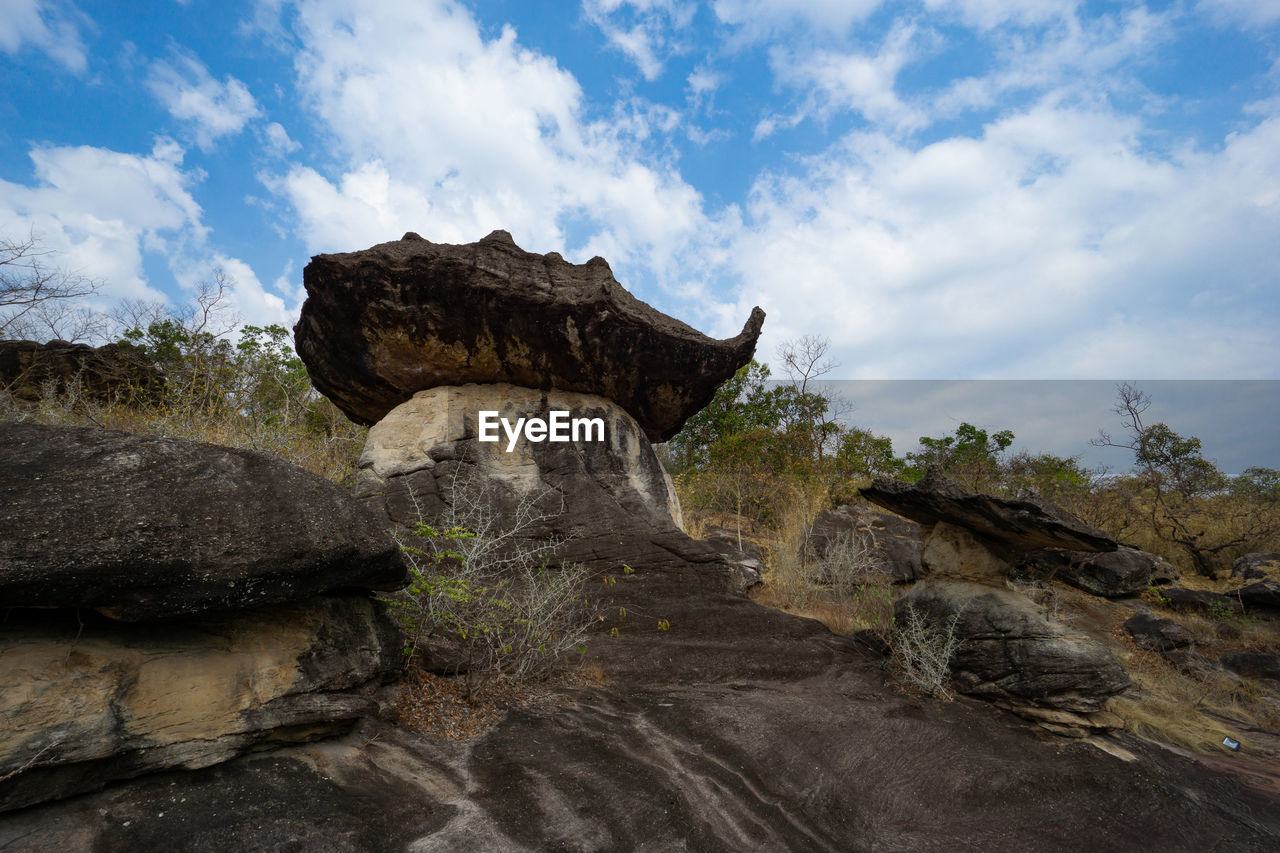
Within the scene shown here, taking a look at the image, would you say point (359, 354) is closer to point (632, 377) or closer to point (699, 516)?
point (632, 377)

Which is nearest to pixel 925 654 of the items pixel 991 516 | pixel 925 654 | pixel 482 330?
pixel 925 654

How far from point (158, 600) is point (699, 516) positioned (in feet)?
38.4

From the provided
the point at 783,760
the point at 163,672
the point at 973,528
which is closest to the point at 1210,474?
the point at 973,528

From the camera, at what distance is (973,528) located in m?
5.05

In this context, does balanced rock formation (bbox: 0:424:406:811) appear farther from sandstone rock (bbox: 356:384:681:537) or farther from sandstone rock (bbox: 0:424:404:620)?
sandstone rock (bbox: 356:384:681:537)

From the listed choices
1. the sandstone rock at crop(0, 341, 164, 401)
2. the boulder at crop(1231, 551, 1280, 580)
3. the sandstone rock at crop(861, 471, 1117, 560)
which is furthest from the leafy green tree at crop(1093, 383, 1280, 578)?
the sandstone rock at crop(0, 341, 164, 401)

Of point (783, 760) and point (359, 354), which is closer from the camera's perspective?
point (783, 760)

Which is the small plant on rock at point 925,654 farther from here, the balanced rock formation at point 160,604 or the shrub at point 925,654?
the balanced rock formation at point 160,604

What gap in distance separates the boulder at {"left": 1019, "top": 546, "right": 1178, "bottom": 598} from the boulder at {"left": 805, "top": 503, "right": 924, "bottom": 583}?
1980 millimetres

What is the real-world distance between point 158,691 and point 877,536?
11.9m

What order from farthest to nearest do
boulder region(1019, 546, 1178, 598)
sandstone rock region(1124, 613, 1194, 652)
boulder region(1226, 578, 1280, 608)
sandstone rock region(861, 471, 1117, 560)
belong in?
boulder region(1019, 546, 1178, 598) → boulder region(1226, 578, 1280, 608) → sandstone rock region(1124, 613, 1194, 652) → sandstone rock region(861, 471, 1117, 560)

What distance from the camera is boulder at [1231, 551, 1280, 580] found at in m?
9.35

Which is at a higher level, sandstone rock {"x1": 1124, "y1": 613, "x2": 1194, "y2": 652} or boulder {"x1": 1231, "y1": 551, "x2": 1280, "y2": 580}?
boulder {"x1": 1231, "y1": 551, "x2": 1280, "y2": 580}

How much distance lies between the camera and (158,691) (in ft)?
8.53
